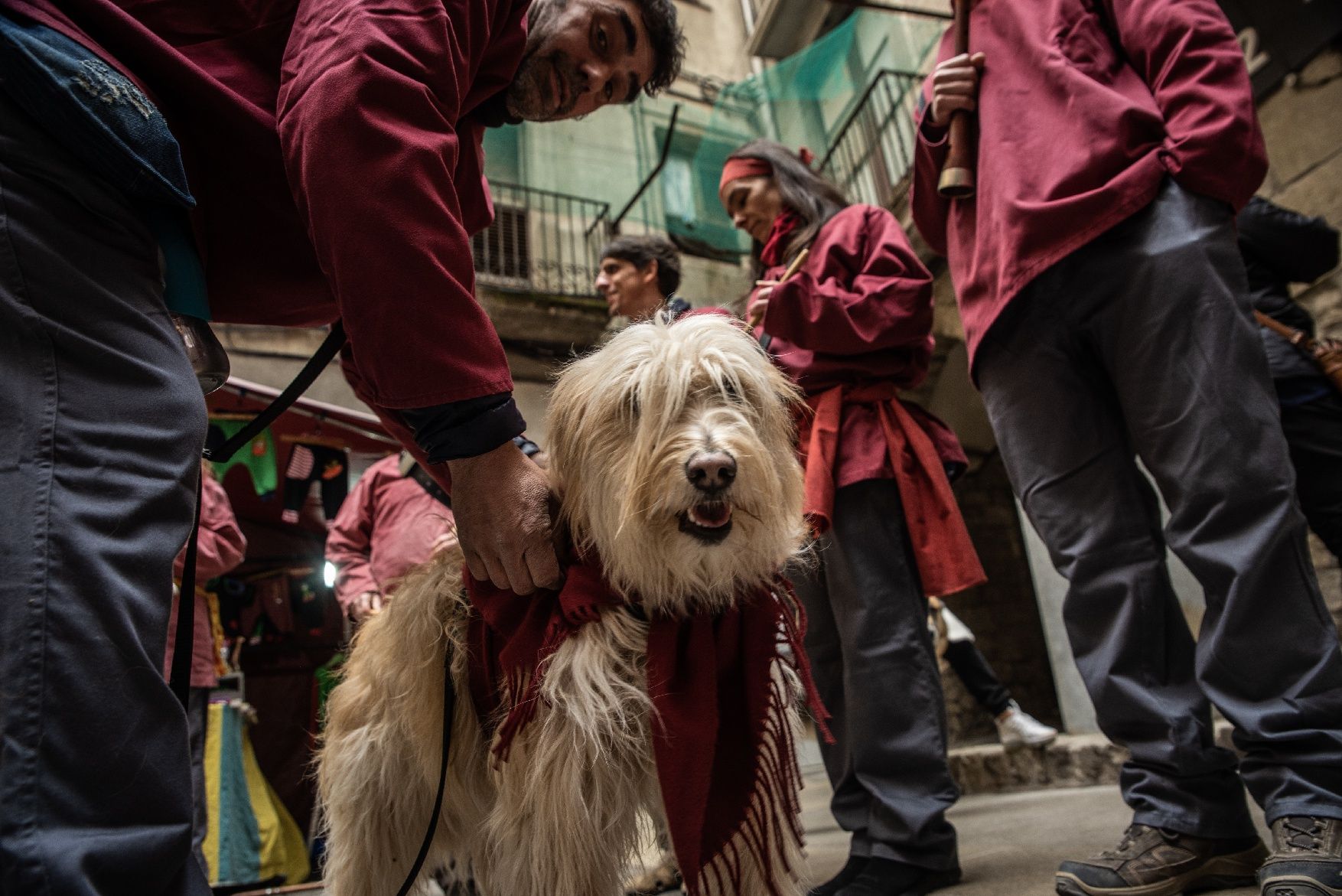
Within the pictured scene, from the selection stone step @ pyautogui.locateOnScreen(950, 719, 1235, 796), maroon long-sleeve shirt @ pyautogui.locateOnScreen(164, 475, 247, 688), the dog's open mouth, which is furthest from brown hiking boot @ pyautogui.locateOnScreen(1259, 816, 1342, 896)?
maroon long-sleeve shirt @ pyautogui.locateOnScreen(164, 475, 247, 688)

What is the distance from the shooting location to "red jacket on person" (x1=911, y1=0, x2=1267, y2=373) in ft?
5.77

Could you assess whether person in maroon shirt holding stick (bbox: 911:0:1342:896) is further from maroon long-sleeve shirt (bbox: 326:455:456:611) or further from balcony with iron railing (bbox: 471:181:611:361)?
balcony with iron railing (bbox: 471:181:611:361)

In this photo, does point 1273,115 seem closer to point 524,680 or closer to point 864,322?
point 864,322

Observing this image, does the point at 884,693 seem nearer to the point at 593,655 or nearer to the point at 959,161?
the point at 593,655

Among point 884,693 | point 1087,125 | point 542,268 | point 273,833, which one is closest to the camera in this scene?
point 1087,125

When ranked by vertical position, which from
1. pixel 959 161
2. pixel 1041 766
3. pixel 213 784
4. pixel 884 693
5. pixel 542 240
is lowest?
pixel 1041 766

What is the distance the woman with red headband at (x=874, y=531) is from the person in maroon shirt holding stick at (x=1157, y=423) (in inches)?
11.3

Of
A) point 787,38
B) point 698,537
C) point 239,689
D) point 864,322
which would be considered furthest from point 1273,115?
point 787,38

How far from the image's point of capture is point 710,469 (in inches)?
59.4

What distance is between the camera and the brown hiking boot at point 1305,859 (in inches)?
54.6

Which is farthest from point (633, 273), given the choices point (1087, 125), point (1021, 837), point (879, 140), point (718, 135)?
point (718, 135)

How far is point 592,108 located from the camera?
1826 millimetres

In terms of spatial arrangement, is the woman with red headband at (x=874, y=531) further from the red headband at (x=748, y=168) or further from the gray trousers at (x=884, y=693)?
the red headband at (x=748, y=168)

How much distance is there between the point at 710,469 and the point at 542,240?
9.75m
